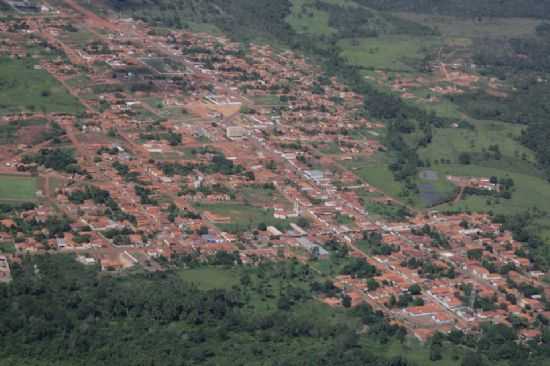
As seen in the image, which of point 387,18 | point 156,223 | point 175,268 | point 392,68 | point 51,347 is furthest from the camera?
point 387,18

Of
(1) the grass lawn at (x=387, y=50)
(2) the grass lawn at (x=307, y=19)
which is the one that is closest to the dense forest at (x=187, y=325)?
(1) the grass lawn at (x=387, y=50)

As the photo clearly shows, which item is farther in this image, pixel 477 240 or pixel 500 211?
pixel 500 211

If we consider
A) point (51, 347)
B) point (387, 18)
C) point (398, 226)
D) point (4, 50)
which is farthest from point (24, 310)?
point (387, 18)

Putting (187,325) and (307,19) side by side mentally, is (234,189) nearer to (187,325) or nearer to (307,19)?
(187,325)

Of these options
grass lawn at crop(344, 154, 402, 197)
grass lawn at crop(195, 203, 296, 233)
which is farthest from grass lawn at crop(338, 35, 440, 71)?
grass lawn at crop(195, 203, 296, 233)

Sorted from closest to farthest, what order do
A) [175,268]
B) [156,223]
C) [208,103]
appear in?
[175,268], [156,223], [208,103]

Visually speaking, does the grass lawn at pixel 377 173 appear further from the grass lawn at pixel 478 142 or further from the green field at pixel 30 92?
the green field at pixel 30 92

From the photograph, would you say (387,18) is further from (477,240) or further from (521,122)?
(477,240)
